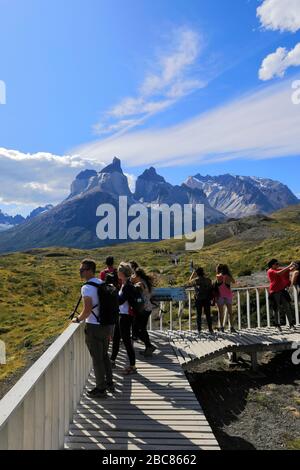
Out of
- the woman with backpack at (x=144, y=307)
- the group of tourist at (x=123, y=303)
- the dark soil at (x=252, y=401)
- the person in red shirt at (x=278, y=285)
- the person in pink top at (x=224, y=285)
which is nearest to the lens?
the group of tourist at (x=123, y=303)

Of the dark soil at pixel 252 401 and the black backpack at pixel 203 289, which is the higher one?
the black backpack at pixel 203 289

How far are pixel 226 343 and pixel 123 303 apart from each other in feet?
12.9

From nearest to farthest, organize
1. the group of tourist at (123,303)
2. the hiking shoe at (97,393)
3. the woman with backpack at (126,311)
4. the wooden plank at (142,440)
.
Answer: the wooden plank at (142,440) → the group of tourist at (123,303) → the hiking shoe at (97,393) → the woman with backpack at (126,311)

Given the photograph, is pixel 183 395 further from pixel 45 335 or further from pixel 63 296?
pixel 63 296

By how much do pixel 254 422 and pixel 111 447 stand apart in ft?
11.9

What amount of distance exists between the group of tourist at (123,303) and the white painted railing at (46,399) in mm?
336

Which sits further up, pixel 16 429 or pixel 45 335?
pixel 16 429

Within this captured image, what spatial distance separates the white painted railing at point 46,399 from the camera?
368cm

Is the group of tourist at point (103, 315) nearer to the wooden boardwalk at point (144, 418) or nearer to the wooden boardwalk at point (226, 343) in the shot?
the wooden boardwalk at point (144, 418)

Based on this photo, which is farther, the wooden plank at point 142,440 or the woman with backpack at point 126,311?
the woman with backpack at point 126,311

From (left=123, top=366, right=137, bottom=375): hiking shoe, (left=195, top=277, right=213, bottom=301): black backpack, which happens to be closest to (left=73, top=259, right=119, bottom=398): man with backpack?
(left=123, top=366, right=137, bottom=375): hiking shoe

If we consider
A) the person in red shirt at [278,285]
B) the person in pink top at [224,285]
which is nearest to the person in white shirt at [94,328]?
the person in pink top at [224,285]
